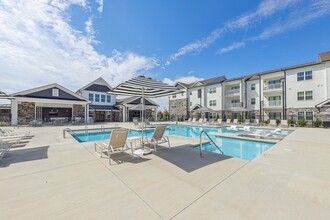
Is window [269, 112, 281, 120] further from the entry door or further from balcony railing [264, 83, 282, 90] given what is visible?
the entry door

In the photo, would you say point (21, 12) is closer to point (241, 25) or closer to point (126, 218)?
point (126, 218)

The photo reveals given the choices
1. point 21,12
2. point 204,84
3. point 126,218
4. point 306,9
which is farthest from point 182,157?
point 204,84

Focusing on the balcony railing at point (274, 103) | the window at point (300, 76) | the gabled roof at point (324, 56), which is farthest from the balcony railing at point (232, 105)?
the gabled roof at point (324, 56)

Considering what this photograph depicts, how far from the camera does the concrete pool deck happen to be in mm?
2383

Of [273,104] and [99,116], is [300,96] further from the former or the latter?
[99,116]

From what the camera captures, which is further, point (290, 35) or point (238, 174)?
point (290, 35)

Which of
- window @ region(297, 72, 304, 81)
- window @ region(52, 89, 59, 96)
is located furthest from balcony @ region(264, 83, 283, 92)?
window @ region(52, 89, 59, 96)

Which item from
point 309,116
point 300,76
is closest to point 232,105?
point 300,76

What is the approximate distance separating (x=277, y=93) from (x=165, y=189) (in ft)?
89.1

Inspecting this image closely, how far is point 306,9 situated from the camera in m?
11.4

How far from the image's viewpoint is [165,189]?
3.11 metres

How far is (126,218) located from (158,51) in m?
18.8

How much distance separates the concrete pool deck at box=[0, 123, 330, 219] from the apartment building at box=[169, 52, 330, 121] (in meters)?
18.8

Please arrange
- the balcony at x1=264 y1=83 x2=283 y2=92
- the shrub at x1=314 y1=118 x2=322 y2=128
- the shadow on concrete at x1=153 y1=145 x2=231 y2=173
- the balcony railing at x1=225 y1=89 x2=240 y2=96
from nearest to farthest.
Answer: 1. the shadow on concrete at x1=153 y1=145 x2=231 y2=173
2. the shrub at x1=314 y1=118 x2=322 y2=128
3. the balcony at x1=264 y1=83 x2=283 y2=92
4. the balcony railing at x1=225 y1=89 x2=240 y2=96
